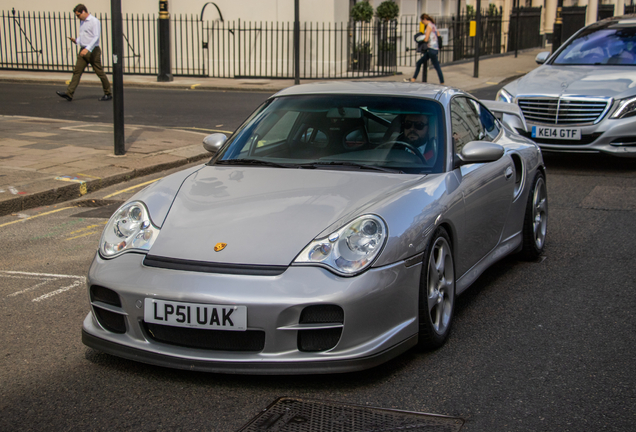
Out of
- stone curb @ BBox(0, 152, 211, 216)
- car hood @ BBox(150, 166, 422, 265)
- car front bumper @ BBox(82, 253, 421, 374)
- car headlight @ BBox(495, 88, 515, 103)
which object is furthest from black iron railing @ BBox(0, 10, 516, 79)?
car front bumper @ BBox(82, 253, 421, 374)

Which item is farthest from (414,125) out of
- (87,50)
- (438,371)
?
(87,50)

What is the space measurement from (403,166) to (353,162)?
0.29m

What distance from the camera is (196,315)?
10.7 ft

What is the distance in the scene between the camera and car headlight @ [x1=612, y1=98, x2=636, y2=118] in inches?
353

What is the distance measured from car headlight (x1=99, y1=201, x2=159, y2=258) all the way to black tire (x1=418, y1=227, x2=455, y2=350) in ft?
4.35

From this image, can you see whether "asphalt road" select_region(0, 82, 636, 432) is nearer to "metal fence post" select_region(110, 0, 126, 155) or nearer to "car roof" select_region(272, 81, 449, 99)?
"car roof" select_region(272, 81, 449, 99)

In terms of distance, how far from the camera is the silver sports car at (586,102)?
355 inches

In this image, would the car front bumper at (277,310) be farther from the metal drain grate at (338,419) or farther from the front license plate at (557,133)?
the front license plate at (557,133)

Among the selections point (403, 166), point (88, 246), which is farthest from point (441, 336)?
point (88, 246)

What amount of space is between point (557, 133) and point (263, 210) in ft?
21.3

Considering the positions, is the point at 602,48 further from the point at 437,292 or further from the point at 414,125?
the point at 437,292

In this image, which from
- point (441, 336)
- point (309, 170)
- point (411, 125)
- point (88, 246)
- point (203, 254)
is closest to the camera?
point (203, 254)

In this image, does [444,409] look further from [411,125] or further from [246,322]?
[411,125]

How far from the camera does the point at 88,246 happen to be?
20.0ft
